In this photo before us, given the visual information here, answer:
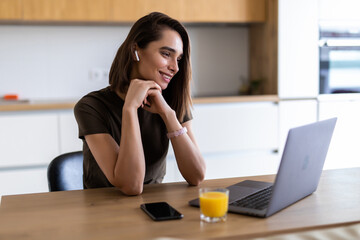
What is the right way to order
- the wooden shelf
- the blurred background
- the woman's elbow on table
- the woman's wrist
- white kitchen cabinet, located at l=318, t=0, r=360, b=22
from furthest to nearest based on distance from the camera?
white kitchen cabinet, located at l=318, t=0, r=360, b=22
the blurred background
the wooden shelf
the woman's wrist
the woman's elbow on table

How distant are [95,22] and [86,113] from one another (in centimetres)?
191

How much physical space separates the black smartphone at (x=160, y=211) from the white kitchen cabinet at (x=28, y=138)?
6.16 ft

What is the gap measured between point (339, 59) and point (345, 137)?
0.60 metres

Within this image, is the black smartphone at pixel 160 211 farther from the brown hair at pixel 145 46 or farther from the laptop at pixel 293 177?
the brown hair at pixel 145 46

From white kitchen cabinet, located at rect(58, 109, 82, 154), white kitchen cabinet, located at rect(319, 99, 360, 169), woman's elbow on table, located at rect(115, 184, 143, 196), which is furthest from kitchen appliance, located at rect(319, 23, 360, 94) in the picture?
woman's elbow on table, located at rect(115, 184, 143, 196)

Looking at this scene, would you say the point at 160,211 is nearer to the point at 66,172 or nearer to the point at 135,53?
the point at 66,172

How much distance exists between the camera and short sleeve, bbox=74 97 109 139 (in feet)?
4.95

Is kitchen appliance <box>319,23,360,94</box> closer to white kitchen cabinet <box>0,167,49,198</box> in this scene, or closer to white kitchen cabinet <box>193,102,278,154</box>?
white kitchen cabinet <box>193,102,278,154</box>

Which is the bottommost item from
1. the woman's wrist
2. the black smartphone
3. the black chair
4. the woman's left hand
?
the black chair

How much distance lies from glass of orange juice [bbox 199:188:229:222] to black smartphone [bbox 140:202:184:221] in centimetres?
6

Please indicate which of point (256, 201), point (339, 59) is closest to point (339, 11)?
point (339, 59)

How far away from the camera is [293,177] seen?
3.67 ft

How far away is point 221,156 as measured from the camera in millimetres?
3303

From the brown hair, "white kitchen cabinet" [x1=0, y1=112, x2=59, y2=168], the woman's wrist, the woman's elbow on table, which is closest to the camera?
the woman's elbow on table
